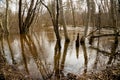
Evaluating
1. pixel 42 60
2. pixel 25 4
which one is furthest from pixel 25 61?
pixel 25 4

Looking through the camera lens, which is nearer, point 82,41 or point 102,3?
point 82,41

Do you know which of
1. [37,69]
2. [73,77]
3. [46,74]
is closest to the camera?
[73,77]

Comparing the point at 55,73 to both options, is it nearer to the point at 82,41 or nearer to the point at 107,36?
the point at 82,41

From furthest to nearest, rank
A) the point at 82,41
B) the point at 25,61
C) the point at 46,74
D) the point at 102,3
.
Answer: the point at 102,3 < the point at 82,41 < the point at 25,61 < the point at 46,74

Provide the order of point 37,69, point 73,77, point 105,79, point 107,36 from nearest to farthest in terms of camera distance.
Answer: point 105,79
point 73,77
point 37,69
point 107,36

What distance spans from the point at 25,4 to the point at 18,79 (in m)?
27.3

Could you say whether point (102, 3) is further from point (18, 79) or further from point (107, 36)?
point (18, 79)

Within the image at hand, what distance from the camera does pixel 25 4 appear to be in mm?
32719

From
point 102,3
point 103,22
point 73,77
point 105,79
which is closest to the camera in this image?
point 105,79

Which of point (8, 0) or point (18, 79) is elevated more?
point (8, 0)

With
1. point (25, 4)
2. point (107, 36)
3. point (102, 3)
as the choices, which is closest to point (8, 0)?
point (25, 4)

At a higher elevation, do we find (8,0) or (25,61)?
(8,0)

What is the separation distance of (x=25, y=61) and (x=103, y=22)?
39588mm

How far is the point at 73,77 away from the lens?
679 centimetres
